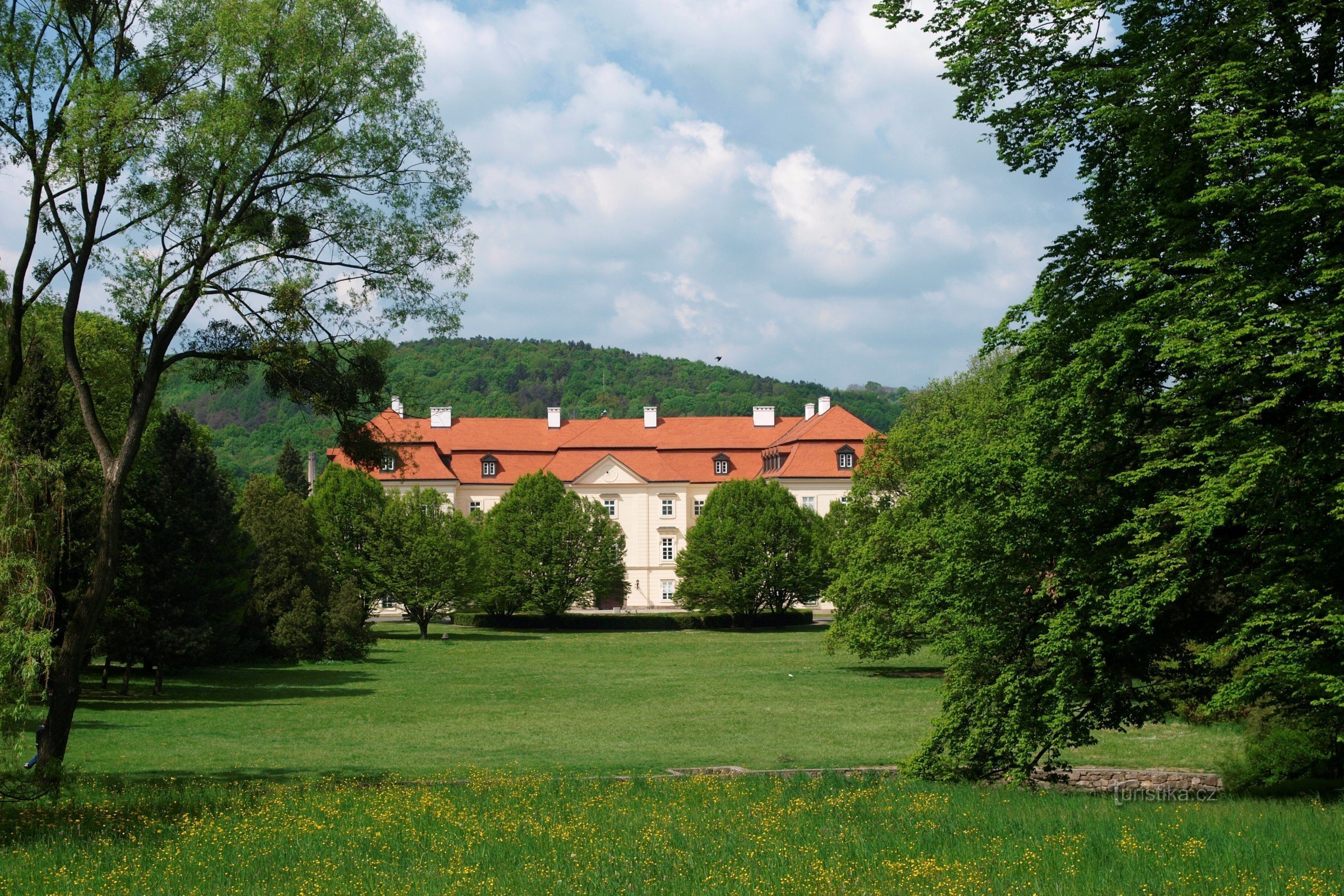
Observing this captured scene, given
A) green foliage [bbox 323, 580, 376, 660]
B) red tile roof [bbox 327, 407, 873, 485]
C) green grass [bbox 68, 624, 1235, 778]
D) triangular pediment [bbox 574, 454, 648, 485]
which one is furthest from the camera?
triangular pediment [bbox 574, 454, 648, 485]

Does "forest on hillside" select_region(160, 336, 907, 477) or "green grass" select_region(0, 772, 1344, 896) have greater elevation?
"forest on hillside" select_region(160, 336, 907, 477)

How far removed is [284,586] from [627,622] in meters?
26.8

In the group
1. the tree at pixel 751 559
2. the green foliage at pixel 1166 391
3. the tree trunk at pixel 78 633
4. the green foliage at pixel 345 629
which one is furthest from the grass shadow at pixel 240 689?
the tree at pixel 751 559

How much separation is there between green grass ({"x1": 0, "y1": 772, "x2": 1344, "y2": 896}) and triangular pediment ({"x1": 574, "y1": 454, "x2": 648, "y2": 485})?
6103 cm

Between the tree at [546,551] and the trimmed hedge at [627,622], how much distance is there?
928 mm

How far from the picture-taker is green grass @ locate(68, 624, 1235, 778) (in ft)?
59.8

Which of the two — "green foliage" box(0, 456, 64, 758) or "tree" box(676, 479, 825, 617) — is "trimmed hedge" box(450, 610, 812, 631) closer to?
"tree" box(676, 479, 825, 617)

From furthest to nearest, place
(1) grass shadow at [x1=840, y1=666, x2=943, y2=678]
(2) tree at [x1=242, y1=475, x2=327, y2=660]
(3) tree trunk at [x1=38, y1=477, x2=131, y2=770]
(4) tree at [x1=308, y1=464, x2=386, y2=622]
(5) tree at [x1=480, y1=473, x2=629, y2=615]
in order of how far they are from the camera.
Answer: (5) tree at [x1=480, y1=473, x2=629, y2=615]
(4) tree at [x1=308, y1=464, x2=386, y2=622]
(2) tree at [x1=242, y1=475, x2=327, y2=660]
(1) grass shadow at [x1=840, y1=666, x2=943, y2=678]
(3) tree trunk at [x1=38, y1=477, x2=131, y2=770]

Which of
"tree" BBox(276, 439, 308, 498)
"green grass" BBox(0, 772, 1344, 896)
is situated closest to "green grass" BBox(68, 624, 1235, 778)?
"green grass" BBox(0, 772, 1344, 896)

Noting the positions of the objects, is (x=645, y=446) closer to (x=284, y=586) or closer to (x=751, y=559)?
(x=751, y=559)

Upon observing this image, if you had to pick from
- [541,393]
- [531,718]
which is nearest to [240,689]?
[531,718]

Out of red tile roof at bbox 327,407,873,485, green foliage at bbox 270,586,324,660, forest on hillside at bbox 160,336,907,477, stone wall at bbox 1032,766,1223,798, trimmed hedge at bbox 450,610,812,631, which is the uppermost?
forest on hillside at bbox 160,336,907,477

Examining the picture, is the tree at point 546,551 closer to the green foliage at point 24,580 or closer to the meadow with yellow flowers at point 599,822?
the meadow with yellow flowers at point 599,822

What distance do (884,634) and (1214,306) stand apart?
80.1ft
